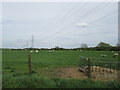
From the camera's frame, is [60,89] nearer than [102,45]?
Yes

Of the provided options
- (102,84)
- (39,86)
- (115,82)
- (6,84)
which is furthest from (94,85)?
(6,84)

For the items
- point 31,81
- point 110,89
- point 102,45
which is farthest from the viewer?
point 102,45

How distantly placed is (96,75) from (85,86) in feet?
11.5

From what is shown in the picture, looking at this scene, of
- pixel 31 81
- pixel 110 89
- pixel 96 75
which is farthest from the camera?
pixel 96 75

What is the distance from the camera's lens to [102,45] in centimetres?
7706

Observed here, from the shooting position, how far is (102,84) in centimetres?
702

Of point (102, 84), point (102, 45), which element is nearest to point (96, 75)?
point (102, 84)

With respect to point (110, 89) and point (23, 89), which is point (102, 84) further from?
point (23, 89)

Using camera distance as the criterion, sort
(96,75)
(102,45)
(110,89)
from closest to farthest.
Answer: (110,89) → (96,75) → (102,45)

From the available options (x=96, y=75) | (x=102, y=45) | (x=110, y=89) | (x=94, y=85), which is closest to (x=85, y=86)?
(x=94, y=85)

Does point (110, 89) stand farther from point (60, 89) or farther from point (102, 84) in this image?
point (60, 89)

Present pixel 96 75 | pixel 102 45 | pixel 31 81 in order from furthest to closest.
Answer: pixel 102 45, pixel 96 75, pixel 31 81

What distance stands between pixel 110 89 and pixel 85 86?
843 millimetres

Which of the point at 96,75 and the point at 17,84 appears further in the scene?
the point at 96,75
